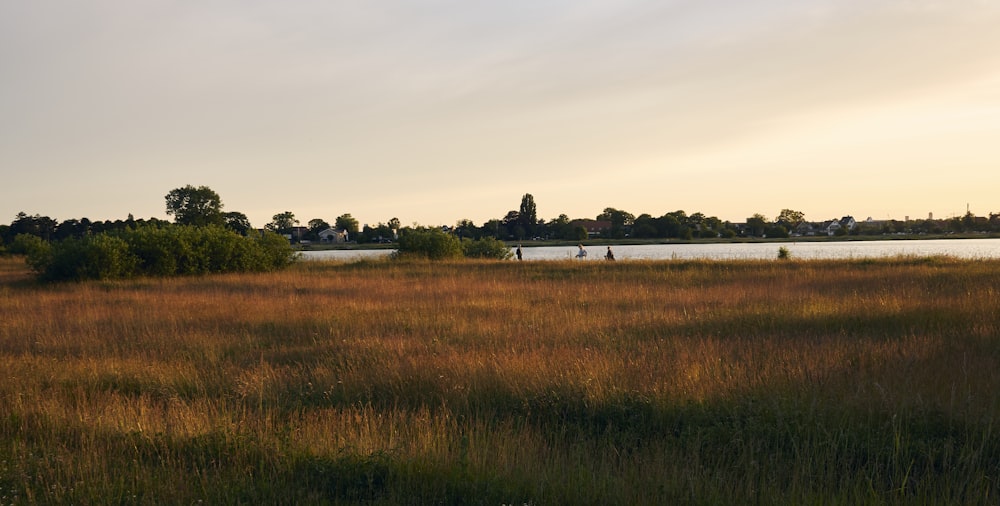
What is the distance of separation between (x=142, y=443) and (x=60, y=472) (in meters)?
0.73

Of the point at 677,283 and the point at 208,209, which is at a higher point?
the point at 208,209

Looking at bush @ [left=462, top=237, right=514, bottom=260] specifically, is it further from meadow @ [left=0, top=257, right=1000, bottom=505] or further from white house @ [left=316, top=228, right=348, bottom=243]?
white house @ [left=316, top=228, right=348, bottom=243]

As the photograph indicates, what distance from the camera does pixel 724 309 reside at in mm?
13375

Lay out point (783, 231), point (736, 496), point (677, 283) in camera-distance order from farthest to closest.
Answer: point (783, 231) → point (677, 283) → point (736, 496)

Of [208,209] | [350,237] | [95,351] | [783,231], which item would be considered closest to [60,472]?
[95,351]

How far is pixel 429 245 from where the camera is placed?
139 feet

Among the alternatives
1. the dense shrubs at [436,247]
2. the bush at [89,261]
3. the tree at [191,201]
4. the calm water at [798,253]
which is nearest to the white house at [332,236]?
the tree at [191,201]

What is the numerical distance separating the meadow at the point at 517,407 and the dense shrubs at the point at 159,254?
15370 mm

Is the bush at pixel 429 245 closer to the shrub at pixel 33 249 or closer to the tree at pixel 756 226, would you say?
the shrub at pixel 33 249

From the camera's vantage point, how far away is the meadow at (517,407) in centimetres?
454

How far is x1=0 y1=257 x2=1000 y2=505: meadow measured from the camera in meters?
4.54

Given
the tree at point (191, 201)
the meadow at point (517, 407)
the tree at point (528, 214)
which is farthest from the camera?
the tree at point (528, 214)

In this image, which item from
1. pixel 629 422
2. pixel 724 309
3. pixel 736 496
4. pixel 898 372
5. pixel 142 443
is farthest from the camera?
pixel 724 309

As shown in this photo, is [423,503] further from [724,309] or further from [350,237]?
[350,237]
